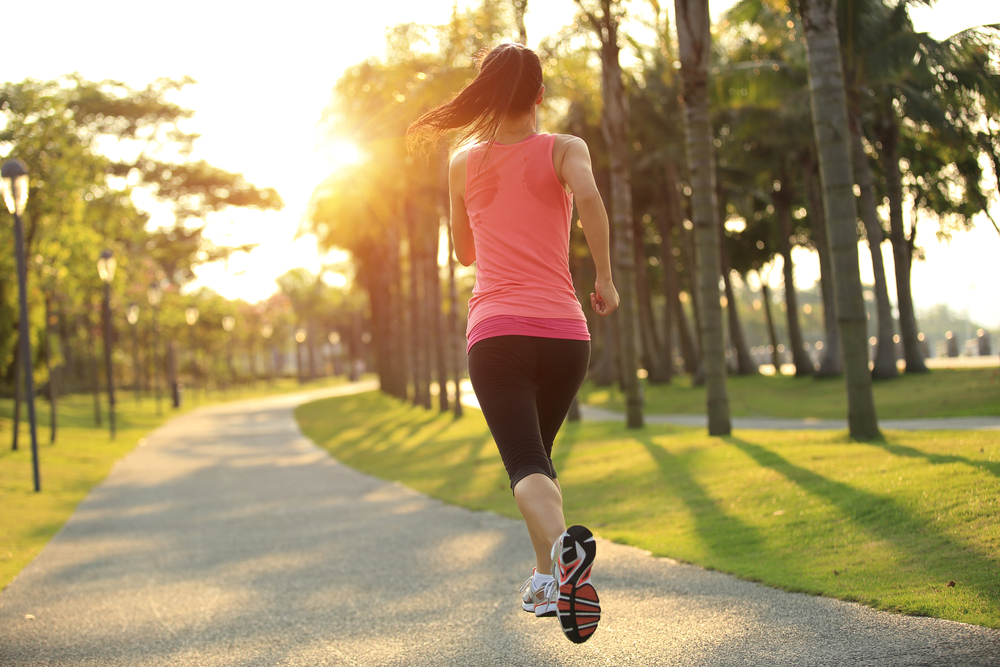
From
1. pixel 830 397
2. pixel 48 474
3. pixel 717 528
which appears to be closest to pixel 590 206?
pixel 717 528

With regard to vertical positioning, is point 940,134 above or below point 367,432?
above

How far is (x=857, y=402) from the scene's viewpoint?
9.25 m

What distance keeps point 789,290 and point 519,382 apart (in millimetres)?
28457

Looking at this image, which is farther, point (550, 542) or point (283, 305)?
point (283, 305)

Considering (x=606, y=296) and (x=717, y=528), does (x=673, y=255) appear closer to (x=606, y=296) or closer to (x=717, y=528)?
(x=717, y=528)

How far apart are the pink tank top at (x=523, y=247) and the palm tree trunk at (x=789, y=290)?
27.2m

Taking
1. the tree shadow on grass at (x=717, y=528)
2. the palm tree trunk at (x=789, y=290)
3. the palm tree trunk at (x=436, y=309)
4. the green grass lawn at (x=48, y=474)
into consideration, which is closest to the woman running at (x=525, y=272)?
the tree shadow on grass at (x=717, y=528)

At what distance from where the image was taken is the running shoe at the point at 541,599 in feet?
9.57

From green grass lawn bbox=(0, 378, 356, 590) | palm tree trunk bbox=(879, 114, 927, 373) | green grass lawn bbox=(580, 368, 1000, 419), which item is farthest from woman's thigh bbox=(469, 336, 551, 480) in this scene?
palm tree trunk bbox=(879, 114, 927, 373)

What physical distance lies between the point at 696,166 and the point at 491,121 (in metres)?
8.94

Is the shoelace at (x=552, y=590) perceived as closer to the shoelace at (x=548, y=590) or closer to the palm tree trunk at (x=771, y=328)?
the shoelace at (x=548, y=590)

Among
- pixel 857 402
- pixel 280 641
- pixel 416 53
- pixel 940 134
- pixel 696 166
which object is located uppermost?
pixel 416 53

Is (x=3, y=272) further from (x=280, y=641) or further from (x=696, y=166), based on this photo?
(x=280, y=641)

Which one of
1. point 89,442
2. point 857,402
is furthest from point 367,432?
point 857,402
